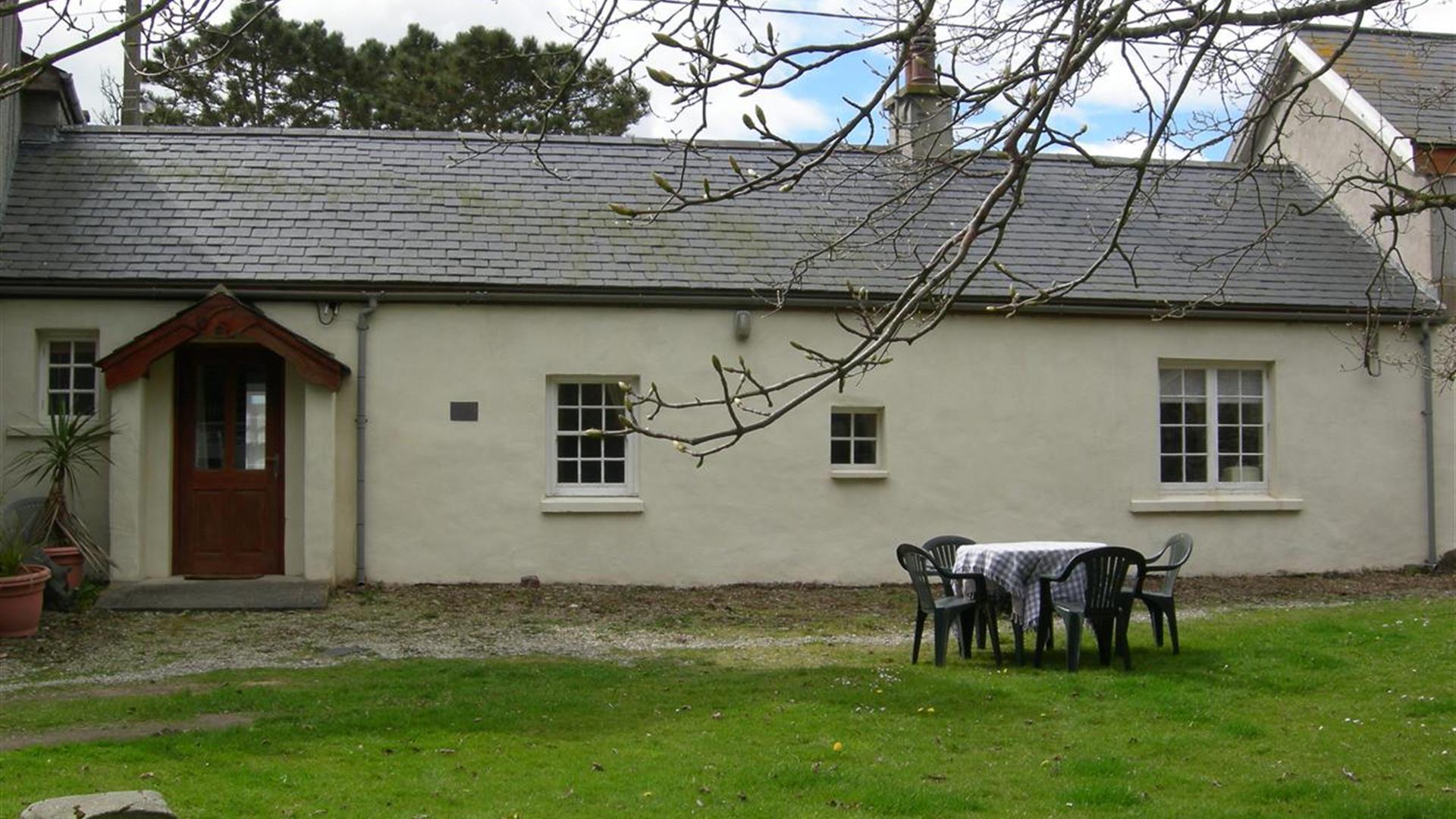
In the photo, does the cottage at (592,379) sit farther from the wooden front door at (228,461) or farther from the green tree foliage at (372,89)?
the green tree foliage at (372,89)

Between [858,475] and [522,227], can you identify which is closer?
[858,475]

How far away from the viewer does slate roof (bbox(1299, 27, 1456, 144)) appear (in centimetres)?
1695

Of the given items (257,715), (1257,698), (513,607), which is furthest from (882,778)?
(513,607)

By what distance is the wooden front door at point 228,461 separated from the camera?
1447cm

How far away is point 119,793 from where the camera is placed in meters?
5.54

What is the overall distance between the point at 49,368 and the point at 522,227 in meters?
5.16

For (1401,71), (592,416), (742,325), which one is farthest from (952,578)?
(1401,71)

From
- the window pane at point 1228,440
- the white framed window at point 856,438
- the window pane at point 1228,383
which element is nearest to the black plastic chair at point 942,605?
the white framed window at point 856,438

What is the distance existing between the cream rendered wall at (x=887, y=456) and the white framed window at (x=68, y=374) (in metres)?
2.93

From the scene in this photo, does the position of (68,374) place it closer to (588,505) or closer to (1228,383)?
(588,505)

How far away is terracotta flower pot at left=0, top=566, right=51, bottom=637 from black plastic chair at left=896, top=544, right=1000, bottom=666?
277 inches

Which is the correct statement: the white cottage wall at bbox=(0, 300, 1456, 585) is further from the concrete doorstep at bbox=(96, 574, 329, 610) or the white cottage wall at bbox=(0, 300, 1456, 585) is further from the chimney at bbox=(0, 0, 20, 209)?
the chimney at bbox=(0, 0, 20, 209)

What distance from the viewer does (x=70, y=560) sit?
1323 cm

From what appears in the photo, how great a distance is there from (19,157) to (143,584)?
5.73 metres
